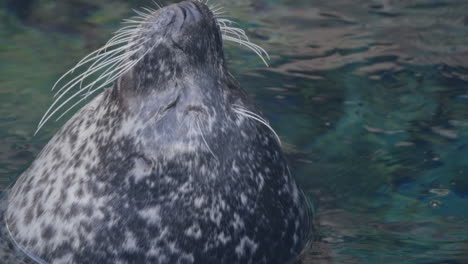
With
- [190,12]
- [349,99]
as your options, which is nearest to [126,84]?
[190,12]

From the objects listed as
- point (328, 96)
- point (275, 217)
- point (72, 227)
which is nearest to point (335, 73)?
point (328, 96)

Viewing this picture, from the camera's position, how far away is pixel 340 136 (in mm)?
6207

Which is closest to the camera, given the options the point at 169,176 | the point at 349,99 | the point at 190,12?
the point at 169,176

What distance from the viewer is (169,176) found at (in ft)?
13.6

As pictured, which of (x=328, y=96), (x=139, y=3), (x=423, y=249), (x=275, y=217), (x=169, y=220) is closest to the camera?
(x=169, y=220)

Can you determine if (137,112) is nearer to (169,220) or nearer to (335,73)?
(169,220)

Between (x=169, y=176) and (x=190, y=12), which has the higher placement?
(x=190, y=12)

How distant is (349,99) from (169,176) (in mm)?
3005

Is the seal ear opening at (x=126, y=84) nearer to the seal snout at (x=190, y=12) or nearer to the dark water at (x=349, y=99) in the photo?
the seal snout at (x=190, y=12)

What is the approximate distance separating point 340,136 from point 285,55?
5.40 ft

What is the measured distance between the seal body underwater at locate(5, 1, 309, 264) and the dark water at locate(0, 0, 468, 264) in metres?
0.67

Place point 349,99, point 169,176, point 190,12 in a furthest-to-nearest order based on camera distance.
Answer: point 349,99 → point 190,12 → point 169,176

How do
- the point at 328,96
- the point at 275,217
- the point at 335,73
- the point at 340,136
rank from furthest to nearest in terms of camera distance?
the point at 335,73
the point at 328,96
the point at 340,136
the point at 275,217

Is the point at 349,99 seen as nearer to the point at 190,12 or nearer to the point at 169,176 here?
the point at 190,12
